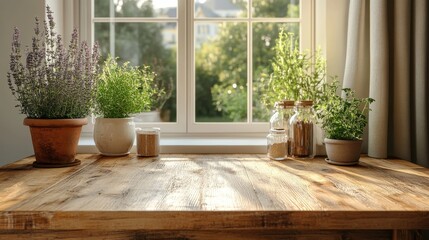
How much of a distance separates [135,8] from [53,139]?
3.25 feet

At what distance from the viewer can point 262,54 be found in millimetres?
2375

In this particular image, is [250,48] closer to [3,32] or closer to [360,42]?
[360,42]

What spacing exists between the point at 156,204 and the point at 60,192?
0.32 meters

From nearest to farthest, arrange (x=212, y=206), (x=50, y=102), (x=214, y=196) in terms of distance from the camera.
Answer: (x=212, y=206)
(x=214, y=196)
(x=50, y=102)

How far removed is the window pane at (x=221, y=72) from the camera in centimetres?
235

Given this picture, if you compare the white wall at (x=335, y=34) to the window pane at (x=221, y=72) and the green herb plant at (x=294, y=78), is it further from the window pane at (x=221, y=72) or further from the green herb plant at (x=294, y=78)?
the window pane at (x=221, y=72)

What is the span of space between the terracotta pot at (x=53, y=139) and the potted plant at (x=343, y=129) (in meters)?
1.00

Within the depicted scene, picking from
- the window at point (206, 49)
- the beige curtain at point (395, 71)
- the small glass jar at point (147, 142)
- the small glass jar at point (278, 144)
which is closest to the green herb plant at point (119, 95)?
the small glass jar at point (147, 142)

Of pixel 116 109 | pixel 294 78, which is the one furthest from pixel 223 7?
pixel 116 109

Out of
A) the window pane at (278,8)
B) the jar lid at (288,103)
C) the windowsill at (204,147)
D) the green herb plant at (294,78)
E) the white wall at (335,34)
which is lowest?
the windowsill at (204,147)

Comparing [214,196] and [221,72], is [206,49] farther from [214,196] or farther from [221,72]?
[214,196]

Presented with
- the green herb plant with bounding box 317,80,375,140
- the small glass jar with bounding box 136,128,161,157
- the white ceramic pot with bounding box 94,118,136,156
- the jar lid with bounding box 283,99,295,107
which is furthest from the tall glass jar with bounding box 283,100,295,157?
the white ceramic pot with bounding box 94,118,136,156

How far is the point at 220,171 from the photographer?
1.58m

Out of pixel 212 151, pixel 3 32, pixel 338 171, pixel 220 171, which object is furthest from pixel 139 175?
pixel 3 32
